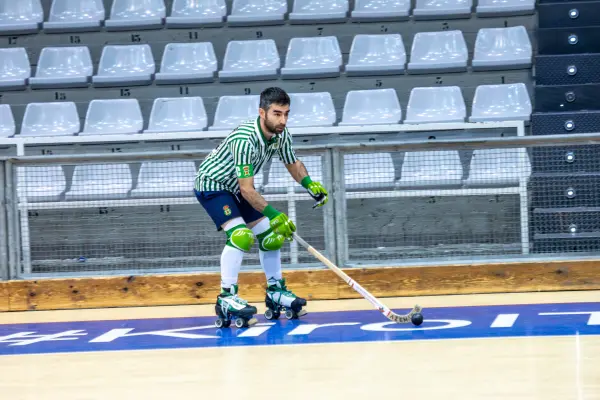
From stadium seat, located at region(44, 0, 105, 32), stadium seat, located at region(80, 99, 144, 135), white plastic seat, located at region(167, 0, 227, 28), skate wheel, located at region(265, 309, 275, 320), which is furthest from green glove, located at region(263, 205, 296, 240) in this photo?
stadium seat, located at region(44, 0, 105, 32)

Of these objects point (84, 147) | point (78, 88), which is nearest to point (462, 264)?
point (84, 147)

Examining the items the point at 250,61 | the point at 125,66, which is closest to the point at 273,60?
the point at 250,61

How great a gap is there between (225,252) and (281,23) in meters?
5.74

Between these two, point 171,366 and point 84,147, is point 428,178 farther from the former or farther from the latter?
point 84,147

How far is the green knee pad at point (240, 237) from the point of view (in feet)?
23.1

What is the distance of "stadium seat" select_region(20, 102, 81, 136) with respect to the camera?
1137cm

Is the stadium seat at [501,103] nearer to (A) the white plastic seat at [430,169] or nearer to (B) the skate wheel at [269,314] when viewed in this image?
(A) the white plastic seat at [430,169]

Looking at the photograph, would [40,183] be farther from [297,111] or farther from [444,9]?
[444,9]

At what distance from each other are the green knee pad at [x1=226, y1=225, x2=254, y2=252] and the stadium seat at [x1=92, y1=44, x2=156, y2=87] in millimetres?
5158

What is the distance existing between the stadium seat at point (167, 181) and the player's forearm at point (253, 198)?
60.4 inches

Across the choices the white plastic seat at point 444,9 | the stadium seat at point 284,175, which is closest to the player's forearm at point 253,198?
the stadium seat at point 284,175

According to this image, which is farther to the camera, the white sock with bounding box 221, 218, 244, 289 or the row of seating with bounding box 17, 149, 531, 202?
the row of seating with bounding box 17, 149, 531, 202

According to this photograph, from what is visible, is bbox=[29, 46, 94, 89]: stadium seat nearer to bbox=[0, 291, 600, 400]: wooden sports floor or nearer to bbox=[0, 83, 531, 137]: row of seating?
bbox=[0, 83, 531, 137]: row of seating

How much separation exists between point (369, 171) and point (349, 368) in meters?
3.24
